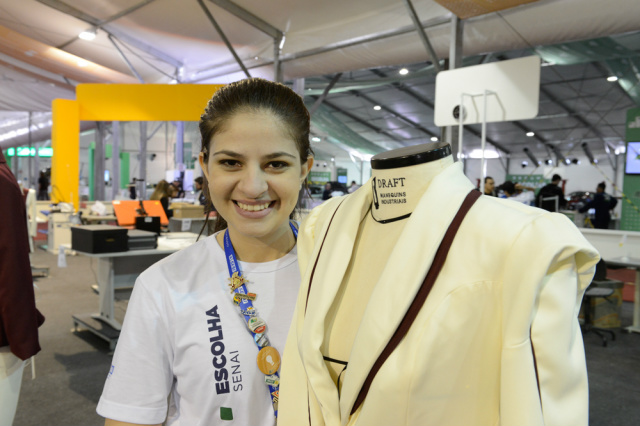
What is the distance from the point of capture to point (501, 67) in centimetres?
A: 361

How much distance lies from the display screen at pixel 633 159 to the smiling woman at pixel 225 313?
938 cm

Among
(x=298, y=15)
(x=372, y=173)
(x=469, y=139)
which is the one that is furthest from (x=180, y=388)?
(x=469, y=139)

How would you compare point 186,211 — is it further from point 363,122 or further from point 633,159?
point 363,122

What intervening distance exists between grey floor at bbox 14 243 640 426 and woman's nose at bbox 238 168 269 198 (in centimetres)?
248

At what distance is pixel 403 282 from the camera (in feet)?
2.45

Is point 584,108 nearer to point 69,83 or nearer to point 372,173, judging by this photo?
point 69,83

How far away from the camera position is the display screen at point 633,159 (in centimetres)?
850

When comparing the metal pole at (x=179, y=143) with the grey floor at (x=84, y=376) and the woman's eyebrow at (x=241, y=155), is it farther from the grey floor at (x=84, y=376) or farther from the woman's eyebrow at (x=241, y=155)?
the woman's eyebrow at (x=241, y=155)

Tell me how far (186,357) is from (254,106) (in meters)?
0.57

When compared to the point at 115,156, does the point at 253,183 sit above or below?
below

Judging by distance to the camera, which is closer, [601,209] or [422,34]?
[422,34]

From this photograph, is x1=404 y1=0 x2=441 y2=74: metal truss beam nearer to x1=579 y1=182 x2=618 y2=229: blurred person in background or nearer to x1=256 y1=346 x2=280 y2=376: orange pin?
x1=256 y1=346 x2=280 y2=376: orange pin

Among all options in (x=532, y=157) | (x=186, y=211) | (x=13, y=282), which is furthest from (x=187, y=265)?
(x=532, y=157)

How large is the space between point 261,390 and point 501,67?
132 inches
